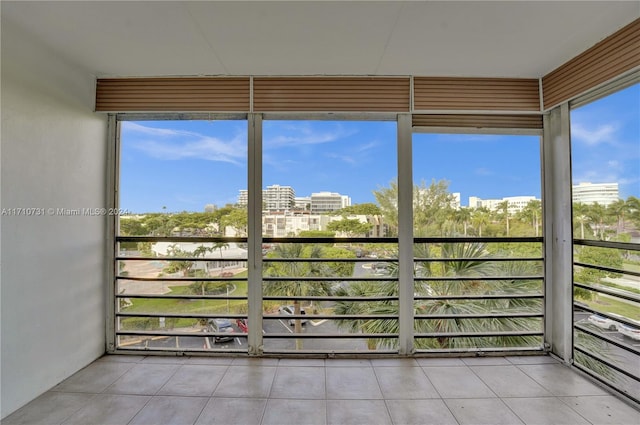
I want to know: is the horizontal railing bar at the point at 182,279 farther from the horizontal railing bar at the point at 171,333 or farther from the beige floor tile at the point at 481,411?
the beige floor tile at the point at 481,411

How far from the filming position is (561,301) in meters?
2.72

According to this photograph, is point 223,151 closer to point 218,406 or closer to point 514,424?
point 218,406

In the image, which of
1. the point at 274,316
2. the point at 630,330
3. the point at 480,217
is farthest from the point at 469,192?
Answer: the point at 274,316

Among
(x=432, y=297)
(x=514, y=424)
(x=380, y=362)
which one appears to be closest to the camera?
(x=514, y=424)

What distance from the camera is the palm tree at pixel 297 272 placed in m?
2.86

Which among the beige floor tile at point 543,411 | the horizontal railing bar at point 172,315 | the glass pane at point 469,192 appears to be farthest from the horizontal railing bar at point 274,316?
the beige floor tile at point 543,411

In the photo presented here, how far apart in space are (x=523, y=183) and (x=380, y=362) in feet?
7.76

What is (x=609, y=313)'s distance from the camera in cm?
234

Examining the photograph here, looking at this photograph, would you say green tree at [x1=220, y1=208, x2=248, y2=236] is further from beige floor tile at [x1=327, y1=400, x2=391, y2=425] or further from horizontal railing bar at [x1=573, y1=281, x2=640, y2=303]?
horizontal railing bar at [x1=573, y1=281, x2=640, y2=303]

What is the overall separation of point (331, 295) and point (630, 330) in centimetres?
245

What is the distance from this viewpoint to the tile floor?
1929mm

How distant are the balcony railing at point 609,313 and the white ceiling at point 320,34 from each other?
1.77 meters

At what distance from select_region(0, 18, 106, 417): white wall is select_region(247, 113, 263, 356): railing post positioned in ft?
5.00

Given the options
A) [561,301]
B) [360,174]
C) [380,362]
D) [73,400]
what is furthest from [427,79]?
[73,400]
